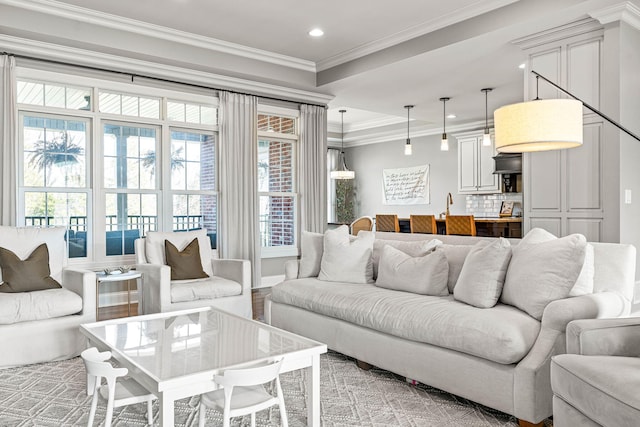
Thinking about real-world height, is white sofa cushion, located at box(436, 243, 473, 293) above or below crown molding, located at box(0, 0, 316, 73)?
below

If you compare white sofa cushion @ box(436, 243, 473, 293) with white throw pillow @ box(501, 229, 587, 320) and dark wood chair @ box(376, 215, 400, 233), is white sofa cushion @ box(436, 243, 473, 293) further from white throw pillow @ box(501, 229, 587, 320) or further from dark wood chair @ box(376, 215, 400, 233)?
dark wood chair @ box(376, 215, 400, 233)

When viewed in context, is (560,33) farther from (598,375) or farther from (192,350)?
(192,350)

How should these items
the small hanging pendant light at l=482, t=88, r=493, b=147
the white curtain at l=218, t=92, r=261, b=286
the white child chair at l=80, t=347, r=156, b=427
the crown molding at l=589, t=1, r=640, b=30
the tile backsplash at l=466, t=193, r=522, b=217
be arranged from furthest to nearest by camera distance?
the tile backsplash at l=466, t=193, r=522, b=217 → the small hanging pendant light at l=482, t=88, r=493, b=147 → the white curtain at l=218, t=92, r=261, b=286 → the crown molding at l=589, t=1, r=640, b=30 → the white child chair at l=80, t=347, r=156, b=427

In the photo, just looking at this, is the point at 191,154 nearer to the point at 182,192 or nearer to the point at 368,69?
the point at 182,192

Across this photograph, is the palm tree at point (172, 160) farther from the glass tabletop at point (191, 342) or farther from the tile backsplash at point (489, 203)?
the tile backsplash at point (489, 203)

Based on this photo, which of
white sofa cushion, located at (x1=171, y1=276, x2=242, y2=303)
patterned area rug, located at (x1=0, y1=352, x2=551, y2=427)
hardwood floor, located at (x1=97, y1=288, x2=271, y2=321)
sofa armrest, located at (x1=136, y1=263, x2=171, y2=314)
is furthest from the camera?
hardwood floor, located at (x1=97, y1=288, x2=271, y2=321)

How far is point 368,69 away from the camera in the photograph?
5.67 meters

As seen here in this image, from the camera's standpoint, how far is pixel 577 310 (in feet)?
7.58

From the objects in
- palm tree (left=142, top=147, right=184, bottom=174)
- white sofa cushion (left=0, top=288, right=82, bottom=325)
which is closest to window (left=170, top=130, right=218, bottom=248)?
palm tree (left=142, top=147, right=184, bottom=174)

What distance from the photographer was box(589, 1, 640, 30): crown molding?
381 centimetres

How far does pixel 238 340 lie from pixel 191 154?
3.93 metres

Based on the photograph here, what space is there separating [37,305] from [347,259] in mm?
2288

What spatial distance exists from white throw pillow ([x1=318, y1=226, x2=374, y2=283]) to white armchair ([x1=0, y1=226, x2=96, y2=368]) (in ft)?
5.97

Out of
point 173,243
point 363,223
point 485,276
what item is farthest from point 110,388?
point 363,223
